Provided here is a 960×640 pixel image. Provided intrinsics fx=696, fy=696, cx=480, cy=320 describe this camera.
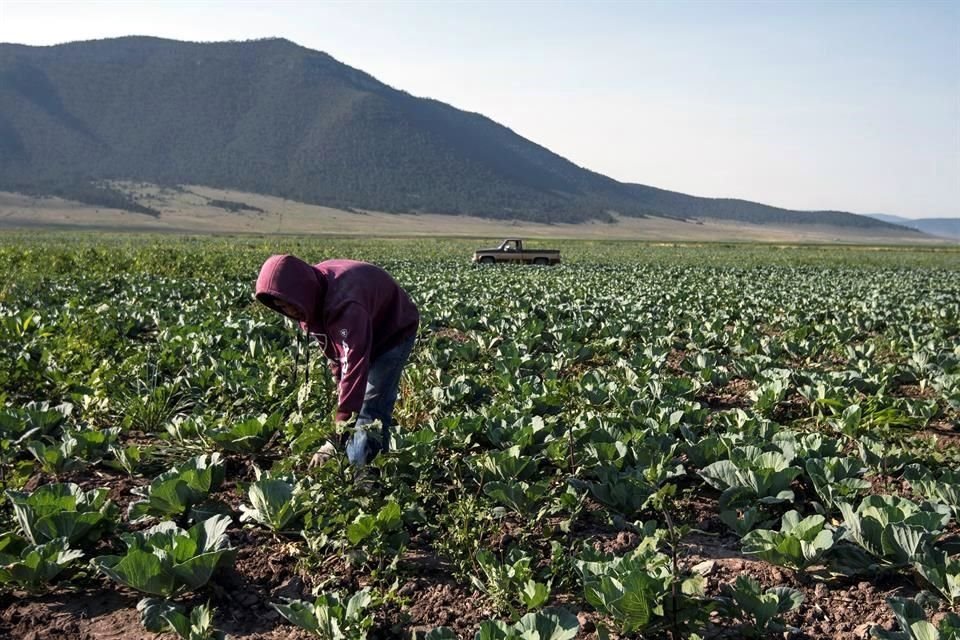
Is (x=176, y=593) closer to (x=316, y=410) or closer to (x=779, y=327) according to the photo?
(x=316, y=410)

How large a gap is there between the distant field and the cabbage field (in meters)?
93.6

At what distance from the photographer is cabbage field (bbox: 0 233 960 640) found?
313 centimetres

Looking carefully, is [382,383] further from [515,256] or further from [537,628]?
[515,256]

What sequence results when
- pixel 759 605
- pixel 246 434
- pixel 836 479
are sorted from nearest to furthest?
pixel 759 605, pixel 836 479, pixel 246 434

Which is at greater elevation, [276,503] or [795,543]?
[795,543]

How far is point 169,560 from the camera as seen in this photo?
126 inches

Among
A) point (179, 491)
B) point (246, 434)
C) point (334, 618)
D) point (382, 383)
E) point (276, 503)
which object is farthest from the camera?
point (246, 434)

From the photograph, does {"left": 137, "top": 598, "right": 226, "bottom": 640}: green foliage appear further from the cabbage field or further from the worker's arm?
the worker's arm

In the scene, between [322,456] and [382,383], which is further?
[382,383]

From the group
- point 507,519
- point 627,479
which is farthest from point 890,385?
point 507,519

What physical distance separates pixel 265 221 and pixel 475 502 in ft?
428

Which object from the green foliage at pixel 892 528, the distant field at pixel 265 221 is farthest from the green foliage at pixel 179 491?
the distant field at pixel 265 221

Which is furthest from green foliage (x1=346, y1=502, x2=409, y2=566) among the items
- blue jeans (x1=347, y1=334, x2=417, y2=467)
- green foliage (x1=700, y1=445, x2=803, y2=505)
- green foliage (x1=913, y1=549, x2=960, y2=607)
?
green foliage (x1=913, y1=549, x2=960, y2=607)

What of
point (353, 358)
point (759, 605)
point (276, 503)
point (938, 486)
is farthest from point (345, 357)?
point (938, 486)
